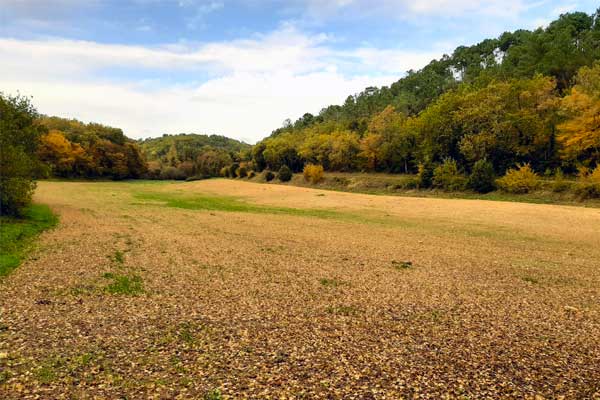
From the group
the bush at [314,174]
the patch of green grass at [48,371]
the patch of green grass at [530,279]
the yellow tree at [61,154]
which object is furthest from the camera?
the yellow tree at [61,154]

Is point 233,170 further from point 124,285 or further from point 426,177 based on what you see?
point 124,285

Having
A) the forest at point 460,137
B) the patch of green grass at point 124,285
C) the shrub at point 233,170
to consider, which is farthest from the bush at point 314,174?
the patch of green grass at point 124,285

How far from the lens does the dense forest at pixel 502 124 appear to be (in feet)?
193

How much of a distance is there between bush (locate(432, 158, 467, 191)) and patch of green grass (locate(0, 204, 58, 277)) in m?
57.0

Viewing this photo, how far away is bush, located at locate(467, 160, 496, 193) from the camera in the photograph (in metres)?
60.3

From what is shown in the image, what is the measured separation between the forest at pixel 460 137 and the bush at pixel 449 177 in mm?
188

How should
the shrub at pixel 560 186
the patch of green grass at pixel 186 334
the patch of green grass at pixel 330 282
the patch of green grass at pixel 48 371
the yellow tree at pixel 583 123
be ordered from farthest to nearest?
1. the yellow tree at pixel 583 123
2. the shrub at pixel 560 186
3. the patch of green grass at pixel 330 282
4. the patch of green grass at pixel 186 334
5. the patch of green grass at pixel 48 371

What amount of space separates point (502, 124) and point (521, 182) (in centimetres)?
1333

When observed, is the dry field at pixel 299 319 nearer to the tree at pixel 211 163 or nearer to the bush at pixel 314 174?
the bush at pixel 314 174

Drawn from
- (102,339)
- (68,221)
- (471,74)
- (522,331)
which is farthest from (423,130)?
(102,339)

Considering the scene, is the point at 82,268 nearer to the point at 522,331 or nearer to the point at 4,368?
the point at 4,368

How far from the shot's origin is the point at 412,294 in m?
14.6

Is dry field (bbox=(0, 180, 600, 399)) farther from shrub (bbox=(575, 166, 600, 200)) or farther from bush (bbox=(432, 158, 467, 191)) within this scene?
bush (bbox=(432, 158, 467, 191))

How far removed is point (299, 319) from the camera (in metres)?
11.8
